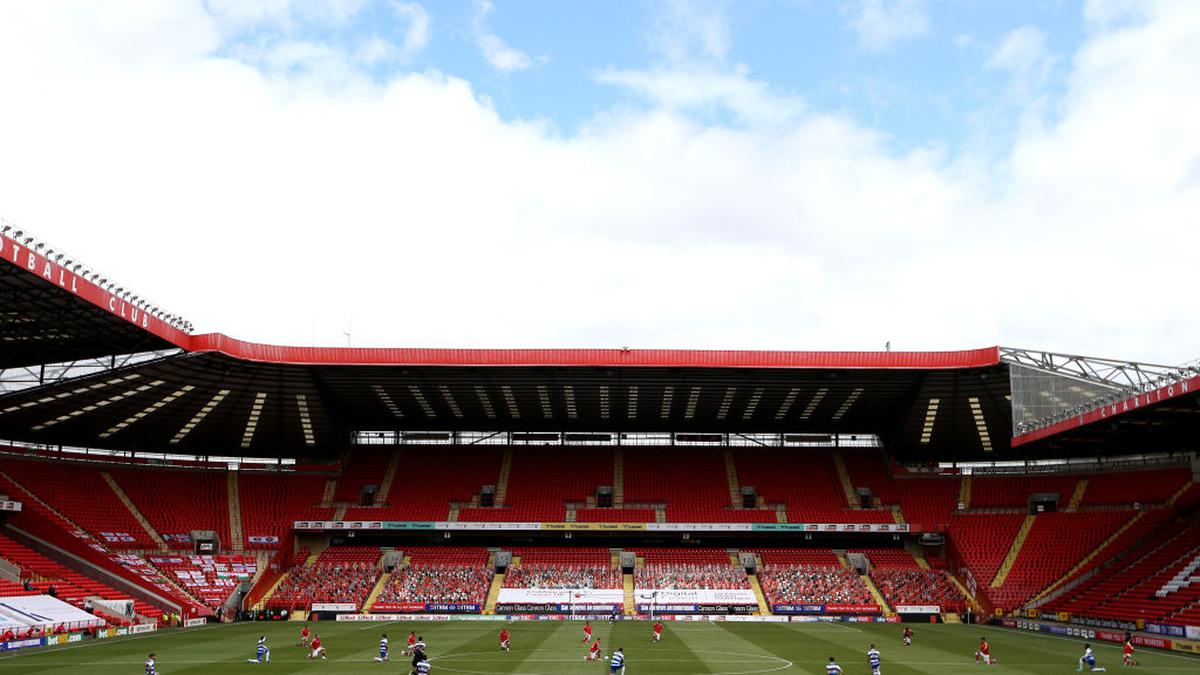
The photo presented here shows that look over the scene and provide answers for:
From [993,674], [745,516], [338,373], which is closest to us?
[993,674]

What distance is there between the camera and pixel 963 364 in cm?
5675

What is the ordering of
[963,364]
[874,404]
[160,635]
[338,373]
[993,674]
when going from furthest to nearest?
[874,404] < [338,373] < [963,364] < [160,635] < [993,674]

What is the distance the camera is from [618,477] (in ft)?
256

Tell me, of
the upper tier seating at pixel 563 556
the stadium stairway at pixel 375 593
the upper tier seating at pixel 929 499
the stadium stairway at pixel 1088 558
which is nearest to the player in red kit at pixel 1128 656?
the stadium stairway at pixel 1088 558

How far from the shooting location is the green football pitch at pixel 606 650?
35.6 m

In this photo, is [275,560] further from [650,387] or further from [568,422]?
[650,387]

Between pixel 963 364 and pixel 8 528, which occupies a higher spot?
pixel 963 364

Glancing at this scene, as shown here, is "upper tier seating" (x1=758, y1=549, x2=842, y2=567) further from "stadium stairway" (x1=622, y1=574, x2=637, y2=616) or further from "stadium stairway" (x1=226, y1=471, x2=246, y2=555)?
"stadium stairway" (x1=226, y1=471, x2=246, y2=555)

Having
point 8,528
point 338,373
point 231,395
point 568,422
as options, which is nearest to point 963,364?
point 568,422

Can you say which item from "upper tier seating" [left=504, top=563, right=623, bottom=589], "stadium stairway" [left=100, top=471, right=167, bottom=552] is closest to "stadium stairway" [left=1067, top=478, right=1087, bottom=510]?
"upper tier seating" [left=504, top=563, right=623, bottom=589]

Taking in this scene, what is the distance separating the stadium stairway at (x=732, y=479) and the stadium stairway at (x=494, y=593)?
19293 mm

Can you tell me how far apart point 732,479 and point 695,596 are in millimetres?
14645

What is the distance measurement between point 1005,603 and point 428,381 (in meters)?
40.9

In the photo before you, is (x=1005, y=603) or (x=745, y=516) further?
(x=745, y=516)
